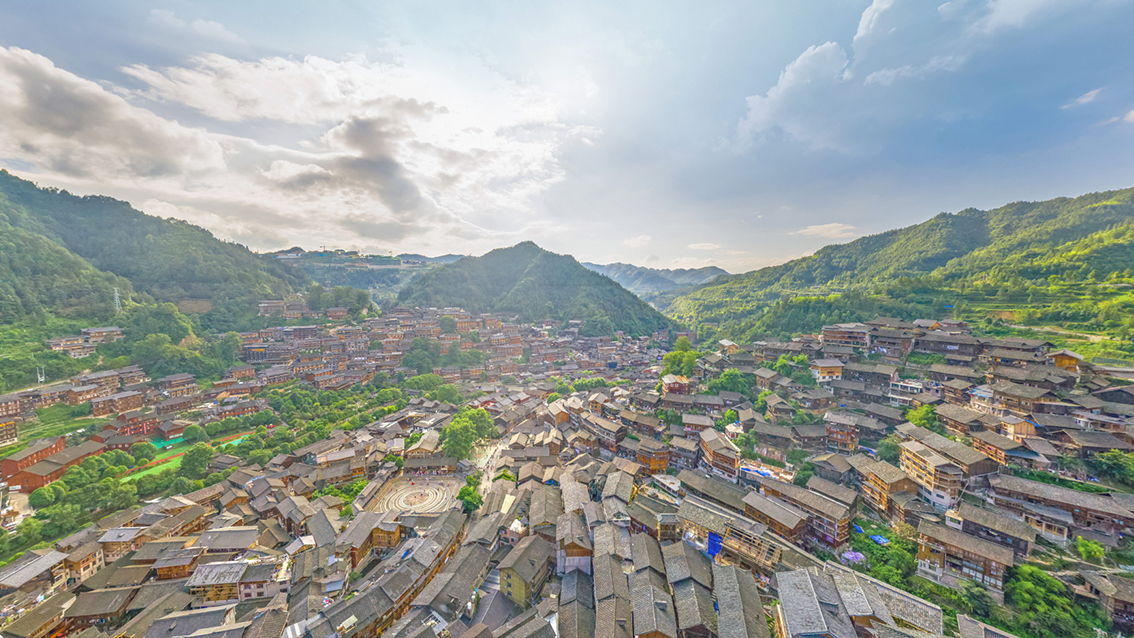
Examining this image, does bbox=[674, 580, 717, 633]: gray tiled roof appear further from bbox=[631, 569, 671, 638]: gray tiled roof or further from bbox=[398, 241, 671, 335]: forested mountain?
bbox=[398, 241, 671, 335]: forested mountain

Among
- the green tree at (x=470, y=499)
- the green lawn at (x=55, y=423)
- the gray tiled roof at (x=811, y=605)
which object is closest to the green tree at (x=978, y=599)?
the gray tiled roof at (x=811, y=605)

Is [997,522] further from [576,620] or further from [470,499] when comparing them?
[470,499]

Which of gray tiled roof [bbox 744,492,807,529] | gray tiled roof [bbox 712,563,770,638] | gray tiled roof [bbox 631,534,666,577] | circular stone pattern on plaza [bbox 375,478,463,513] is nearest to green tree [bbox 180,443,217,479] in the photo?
circular stone pattern on plaza [bbox 375,478,463,513]

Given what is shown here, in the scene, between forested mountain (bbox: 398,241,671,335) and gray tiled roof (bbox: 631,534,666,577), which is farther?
forested mountain (bbox: 398,241,671,335)

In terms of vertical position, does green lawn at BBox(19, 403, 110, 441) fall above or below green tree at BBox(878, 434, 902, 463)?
below

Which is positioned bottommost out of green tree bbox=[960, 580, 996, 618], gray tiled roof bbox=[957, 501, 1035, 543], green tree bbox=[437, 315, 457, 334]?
green tree bbox=[960, 580, 996, 618]

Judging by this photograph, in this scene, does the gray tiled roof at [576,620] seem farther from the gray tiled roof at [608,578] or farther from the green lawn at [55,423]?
the green lawn at [55,423]

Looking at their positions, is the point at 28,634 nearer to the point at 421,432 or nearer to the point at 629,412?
the point at 421,432

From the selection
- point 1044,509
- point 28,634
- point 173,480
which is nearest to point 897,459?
point 1044,509
